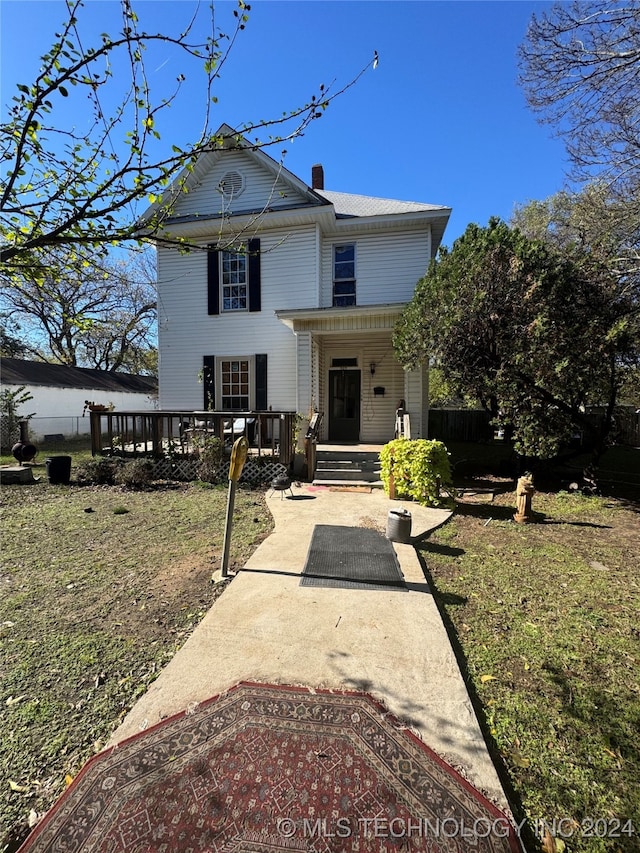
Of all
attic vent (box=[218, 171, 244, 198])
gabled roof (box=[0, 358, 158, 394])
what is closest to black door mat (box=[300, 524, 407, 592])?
attic vent (box=[218, 171, 244, 198])

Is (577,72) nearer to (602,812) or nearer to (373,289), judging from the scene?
(373,289)

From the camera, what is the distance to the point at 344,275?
1091 cm

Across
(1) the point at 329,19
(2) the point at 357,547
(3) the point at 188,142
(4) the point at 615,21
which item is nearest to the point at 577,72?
(4) the point at 615,21

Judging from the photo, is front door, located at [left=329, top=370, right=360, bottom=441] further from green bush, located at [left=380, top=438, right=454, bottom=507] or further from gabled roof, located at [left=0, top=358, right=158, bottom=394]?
gabled roof, located at [left=0, top=358, right=158, bottom=394]

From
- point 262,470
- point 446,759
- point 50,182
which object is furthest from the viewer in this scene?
point 262,470

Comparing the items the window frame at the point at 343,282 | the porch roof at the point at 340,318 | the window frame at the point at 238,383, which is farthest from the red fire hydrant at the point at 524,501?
the window frame at the point at 238,383

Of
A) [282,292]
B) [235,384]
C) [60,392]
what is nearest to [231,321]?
[282,292]

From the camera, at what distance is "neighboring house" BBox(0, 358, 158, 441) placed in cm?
1736

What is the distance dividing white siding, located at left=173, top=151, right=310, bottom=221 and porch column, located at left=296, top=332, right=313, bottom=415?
4460 millimetres

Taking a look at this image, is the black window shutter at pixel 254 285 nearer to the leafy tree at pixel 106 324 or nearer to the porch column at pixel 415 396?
the porch column at pixel 415 396

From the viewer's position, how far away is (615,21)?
19.9 ft

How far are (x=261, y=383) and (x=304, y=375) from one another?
1.97m

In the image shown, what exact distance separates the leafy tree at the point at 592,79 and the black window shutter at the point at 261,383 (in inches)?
324

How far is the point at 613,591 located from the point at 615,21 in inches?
345
